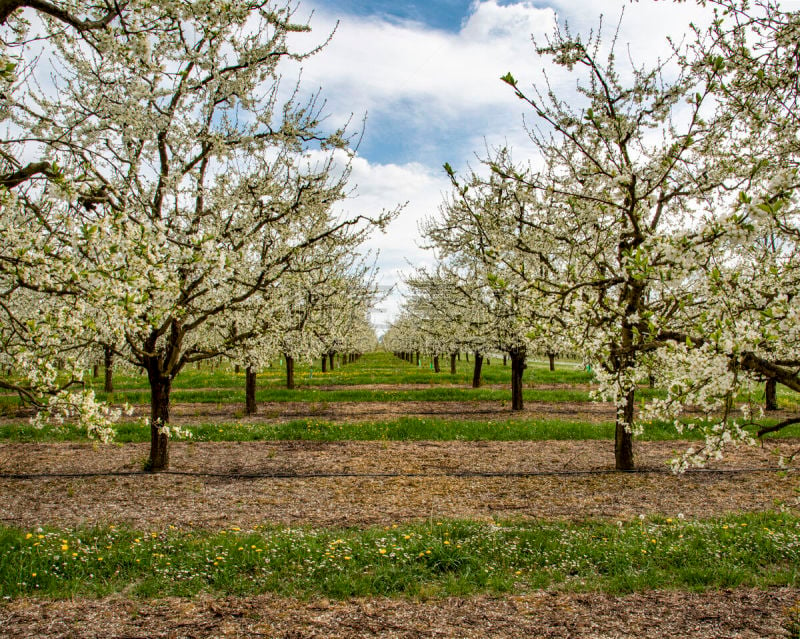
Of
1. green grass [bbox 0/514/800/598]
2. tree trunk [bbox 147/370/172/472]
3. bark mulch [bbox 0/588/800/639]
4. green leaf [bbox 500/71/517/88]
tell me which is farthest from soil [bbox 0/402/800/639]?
green leaf [bbox 500/71/517/88]

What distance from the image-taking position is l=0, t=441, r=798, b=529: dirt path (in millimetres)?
7539

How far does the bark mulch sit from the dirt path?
2.24 meters

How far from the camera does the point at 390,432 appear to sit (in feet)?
45.0

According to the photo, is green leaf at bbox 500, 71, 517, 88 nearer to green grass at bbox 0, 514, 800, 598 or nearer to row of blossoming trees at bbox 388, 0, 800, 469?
row of blossoming trees at bbox 388, 0, 800, 469

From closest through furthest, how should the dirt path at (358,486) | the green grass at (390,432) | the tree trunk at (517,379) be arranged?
the dirt path at (358,486) → the green grass at (390,432) → the tree trunk at (517,379)

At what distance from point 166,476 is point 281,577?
209 inches

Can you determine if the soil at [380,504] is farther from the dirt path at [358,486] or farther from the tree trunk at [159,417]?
the tree trunk at [159,417]

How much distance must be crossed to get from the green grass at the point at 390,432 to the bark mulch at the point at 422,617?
833 centimetres

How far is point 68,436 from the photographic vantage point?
1352cm

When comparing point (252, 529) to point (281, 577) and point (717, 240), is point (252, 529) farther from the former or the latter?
point (717, 240)

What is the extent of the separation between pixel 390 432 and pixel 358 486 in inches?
188

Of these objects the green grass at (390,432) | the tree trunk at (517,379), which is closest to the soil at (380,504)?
the green grass at (390,432)

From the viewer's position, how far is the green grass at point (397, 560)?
5.05m

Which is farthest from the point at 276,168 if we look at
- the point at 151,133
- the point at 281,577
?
the point at 281,577
